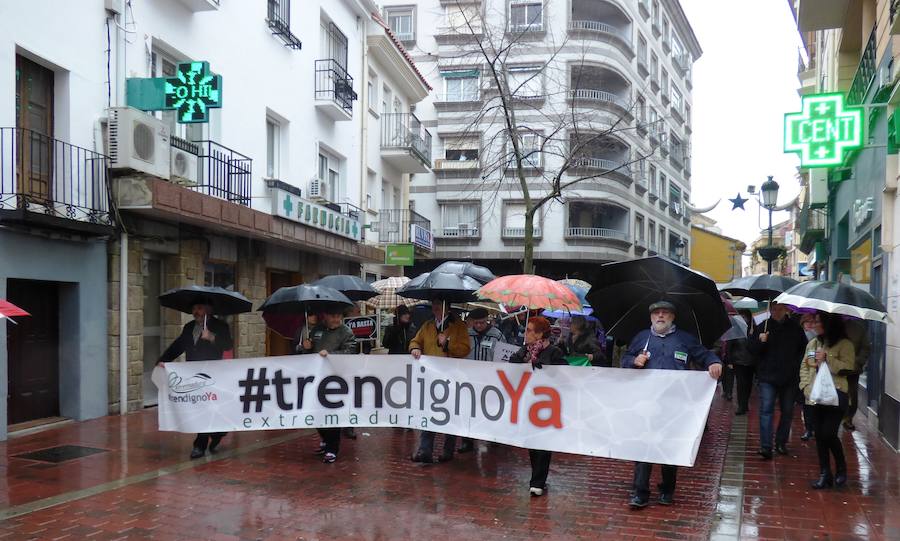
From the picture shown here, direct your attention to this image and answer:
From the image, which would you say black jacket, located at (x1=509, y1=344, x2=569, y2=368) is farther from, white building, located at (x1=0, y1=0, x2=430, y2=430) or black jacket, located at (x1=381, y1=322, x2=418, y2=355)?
white building, located at (x1=0, y1=0, x2=430, y2=430)

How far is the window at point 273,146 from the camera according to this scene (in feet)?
54.3

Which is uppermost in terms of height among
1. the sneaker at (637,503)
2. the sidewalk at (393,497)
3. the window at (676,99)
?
the window at (676,99)

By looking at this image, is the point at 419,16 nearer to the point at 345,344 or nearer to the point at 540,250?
the point at 540,250

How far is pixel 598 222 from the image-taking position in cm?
3594

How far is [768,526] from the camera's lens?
5.84m

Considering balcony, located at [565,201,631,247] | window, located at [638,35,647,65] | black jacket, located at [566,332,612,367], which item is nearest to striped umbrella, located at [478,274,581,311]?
black jacket, located at [566,332,612,367]

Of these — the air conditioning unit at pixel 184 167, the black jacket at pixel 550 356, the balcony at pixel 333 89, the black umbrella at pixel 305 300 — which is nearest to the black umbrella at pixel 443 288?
the black umbrella at pixel 305 300

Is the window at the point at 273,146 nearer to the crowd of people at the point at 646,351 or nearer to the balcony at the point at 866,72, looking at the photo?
the crowd of people at the point at 646,351

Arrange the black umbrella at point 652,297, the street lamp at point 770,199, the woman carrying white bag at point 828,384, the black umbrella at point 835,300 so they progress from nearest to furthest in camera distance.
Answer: the black umbrella at point 652,297, the black umbrella at point 835,300, the woman carrying white bag at point 828,384, the street lamp at point 770,199

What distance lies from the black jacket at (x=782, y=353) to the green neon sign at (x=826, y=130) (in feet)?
9.96

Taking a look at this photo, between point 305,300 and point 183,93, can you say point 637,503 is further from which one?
point 183,93

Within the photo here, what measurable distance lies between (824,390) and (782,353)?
164 centimetres

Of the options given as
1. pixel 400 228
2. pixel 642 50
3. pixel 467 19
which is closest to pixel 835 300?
pixel 467 19

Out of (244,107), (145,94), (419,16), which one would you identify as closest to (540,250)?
(419,16)
